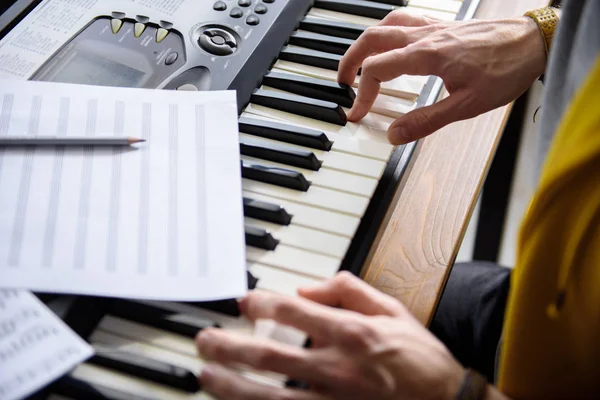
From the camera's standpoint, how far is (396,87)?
33.8 inches

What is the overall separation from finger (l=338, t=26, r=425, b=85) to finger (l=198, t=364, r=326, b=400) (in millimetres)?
433

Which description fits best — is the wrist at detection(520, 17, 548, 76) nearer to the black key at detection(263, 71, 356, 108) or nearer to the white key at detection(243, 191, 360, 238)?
the black key at detection(263, 71, 356, 108)

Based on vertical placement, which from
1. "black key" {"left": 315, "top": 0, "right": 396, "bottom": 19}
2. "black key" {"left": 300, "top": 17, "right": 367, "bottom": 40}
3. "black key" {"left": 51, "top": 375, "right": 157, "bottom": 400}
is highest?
"black key" {"left": 315, "top": 0, "right": 396, "bottom": 19}

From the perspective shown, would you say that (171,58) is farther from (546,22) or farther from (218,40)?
(546,22)

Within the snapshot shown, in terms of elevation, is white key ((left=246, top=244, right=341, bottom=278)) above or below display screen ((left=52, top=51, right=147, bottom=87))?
below

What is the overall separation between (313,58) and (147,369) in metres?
0.48

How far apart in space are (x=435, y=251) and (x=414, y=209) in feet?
0.23

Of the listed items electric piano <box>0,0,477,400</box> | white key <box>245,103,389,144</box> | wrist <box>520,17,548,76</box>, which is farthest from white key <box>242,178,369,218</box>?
wrist <box>520,17,548,76</box>

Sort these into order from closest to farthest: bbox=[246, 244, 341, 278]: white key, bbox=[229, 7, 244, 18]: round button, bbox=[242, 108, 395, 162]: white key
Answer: bbox=[246, 244, 341, 278]: white key < bbox=[242, 108, 395, 162]: white key < bbox=[229, 7, 244, 18]: round button

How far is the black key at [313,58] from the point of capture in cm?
88

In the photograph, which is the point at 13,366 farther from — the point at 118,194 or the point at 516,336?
the point at 516,336

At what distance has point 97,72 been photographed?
0.80m

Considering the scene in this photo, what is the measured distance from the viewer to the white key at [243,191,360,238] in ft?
2.24

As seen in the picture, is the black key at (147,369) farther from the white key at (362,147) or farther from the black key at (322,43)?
the black key at (322,43)
